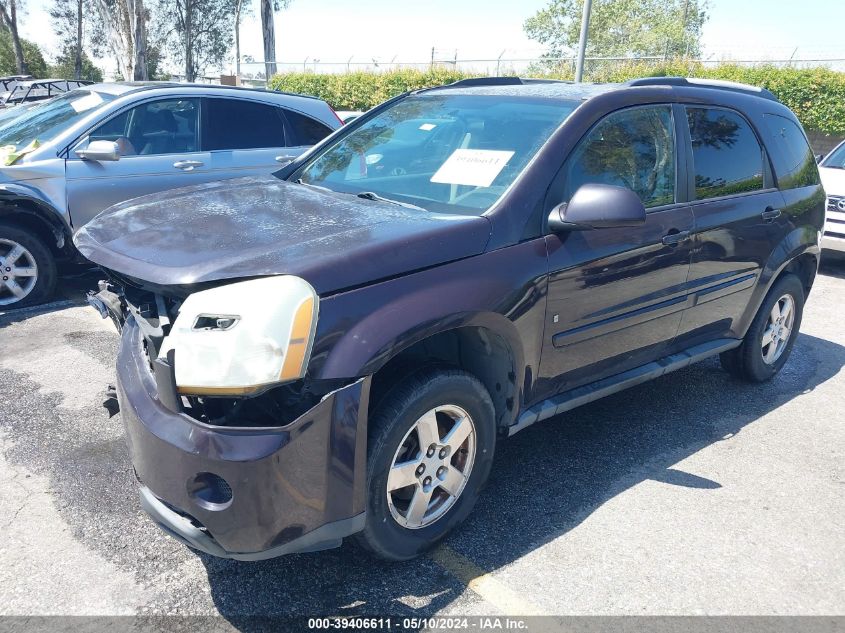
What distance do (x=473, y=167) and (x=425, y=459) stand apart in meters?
1.34

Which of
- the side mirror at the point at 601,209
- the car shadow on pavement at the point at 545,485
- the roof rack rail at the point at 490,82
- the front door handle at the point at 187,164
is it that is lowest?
the car shadow on pavement at the point at 545,485


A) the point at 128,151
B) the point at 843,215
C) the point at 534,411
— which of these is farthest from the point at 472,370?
the point at 843,215

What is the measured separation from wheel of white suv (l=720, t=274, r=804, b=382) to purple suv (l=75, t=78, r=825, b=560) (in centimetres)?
18

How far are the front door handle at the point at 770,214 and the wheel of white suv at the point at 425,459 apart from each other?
96.3 inches

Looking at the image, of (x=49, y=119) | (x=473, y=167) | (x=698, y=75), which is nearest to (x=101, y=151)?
(x=49, y=119)

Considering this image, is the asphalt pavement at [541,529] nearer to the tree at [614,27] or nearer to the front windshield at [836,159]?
the front windshield at [836,159]

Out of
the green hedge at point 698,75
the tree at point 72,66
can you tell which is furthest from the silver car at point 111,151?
the tree at point 72,66

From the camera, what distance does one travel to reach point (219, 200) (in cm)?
315

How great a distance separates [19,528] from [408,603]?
1.67 meters

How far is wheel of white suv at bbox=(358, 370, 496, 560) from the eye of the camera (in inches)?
98.5

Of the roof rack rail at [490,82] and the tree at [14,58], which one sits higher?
the roof rack rail at [490,82]

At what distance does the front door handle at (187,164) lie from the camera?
6.13m

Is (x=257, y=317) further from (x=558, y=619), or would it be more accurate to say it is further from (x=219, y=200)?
(x=558, y=619)

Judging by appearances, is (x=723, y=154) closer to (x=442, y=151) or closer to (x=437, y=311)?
(x=442, y=151)
